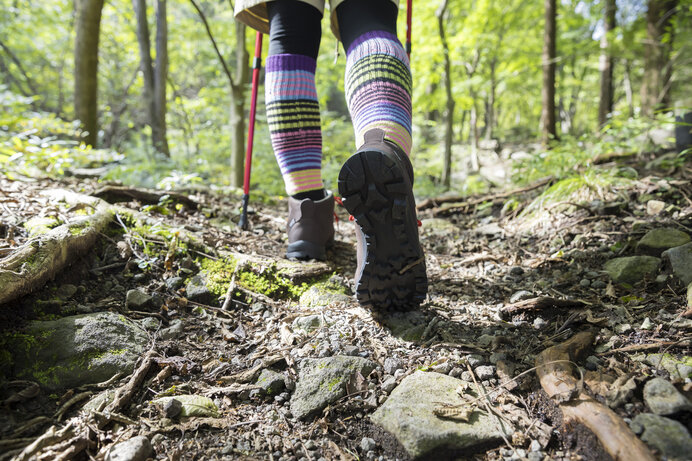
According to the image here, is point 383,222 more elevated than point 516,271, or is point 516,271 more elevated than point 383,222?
point 383,222

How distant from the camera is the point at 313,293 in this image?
60.3 inches

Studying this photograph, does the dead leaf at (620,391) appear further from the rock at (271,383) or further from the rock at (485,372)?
the rock at (271,383)

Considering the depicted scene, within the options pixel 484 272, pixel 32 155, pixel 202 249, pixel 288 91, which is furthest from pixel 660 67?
pixel 32 155

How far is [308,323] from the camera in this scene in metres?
1.33

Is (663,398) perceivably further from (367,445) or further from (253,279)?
(253,279)

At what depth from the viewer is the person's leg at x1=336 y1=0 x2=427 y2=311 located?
1.09m

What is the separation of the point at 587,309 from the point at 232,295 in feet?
4.03

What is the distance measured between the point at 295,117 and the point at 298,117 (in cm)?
1

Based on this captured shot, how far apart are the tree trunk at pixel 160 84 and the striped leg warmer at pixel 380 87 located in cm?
729

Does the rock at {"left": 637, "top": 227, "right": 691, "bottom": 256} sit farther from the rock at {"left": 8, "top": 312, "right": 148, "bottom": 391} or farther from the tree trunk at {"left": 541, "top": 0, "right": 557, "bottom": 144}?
the tree trunk at {"left": 541, "top": 0, "right": 557, "bottom": 144}

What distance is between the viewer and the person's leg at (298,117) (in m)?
1.58

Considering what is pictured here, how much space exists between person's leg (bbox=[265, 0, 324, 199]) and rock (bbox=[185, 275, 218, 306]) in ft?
1.79

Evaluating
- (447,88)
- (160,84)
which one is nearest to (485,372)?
(447,88)

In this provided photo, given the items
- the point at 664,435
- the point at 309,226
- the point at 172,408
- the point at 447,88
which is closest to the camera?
the point at 664,435
